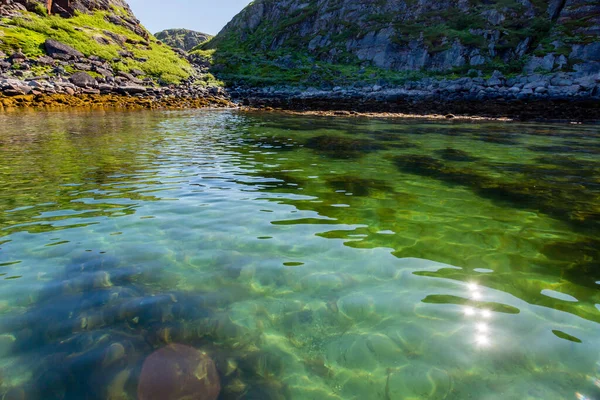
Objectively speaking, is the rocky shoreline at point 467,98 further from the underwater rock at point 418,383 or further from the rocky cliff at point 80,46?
the underwater rock at point 418,383

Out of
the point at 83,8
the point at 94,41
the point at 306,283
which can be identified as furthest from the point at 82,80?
the point at 306,283

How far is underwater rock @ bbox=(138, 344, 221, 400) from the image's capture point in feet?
8.04

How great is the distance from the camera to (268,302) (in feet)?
11.9

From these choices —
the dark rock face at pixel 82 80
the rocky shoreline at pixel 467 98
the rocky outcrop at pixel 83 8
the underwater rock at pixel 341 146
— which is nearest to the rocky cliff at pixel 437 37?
the rocky shoreline at pixel 467 98

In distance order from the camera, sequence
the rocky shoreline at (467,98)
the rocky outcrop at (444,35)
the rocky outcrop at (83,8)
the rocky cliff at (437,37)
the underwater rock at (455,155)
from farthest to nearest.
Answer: the rocky cliff at (437,37) < the rocky outcrop at (444,35) < the rocky outcrop at (83,8) < the rocky shoreline at (467,98) < the underwater rock at (455,155)

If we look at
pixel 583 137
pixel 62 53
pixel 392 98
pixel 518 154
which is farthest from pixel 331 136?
pixel 62 53

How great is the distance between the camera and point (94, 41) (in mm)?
47781

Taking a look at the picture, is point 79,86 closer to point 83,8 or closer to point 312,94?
point 312,94

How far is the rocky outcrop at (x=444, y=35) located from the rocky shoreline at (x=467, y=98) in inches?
445

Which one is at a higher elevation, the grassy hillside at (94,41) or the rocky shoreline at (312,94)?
the grassy hillside at (94,41)

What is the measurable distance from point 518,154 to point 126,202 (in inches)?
568

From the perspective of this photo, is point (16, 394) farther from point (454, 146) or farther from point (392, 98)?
point (392, 98)

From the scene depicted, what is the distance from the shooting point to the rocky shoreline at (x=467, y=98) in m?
29.9

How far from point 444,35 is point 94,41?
198 feet
